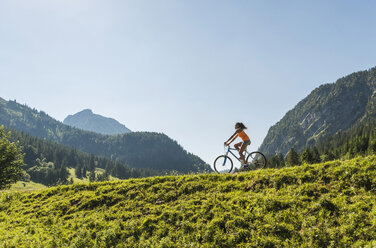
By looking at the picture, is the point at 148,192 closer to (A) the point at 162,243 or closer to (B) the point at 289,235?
(A) the point at 162,243

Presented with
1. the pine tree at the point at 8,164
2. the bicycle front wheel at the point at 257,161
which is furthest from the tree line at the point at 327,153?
the pine tree at the point at 8,164

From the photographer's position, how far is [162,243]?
905cm

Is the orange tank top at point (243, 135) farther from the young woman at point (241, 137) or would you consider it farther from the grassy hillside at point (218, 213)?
the grassy hillside at point (218, 213)

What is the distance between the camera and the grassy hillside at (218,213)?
312 inches

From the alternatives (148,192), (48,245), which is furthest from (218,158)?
(48,245)

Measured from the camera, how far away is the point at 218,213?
32.8 feet

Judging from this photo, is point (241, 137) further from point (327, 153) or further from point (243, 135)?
point (327, 153)

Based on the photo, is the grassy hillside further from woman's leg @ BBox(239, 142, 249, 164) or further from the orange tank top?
the orange tank top

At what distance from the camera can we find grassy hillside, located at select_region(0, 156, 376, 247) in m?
7.93

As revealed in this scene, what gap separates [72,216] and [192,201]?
7520 mm

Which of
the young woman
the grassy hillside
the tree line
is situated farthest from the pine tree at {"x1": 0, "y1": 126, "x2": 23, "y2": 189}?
the tree line

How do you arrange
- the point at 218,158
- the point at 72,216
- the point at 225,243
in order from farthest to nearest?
1. the point at 218,158
2. the point at 72,216
3. the point at 225,243

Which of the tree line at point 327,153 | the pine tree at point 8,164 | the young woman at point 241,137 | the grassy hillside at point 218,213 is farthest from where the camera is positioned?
the tree line at point 327,153

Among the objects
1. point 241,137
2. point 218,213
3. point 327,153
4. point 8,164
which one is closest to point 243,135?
point 241,137
